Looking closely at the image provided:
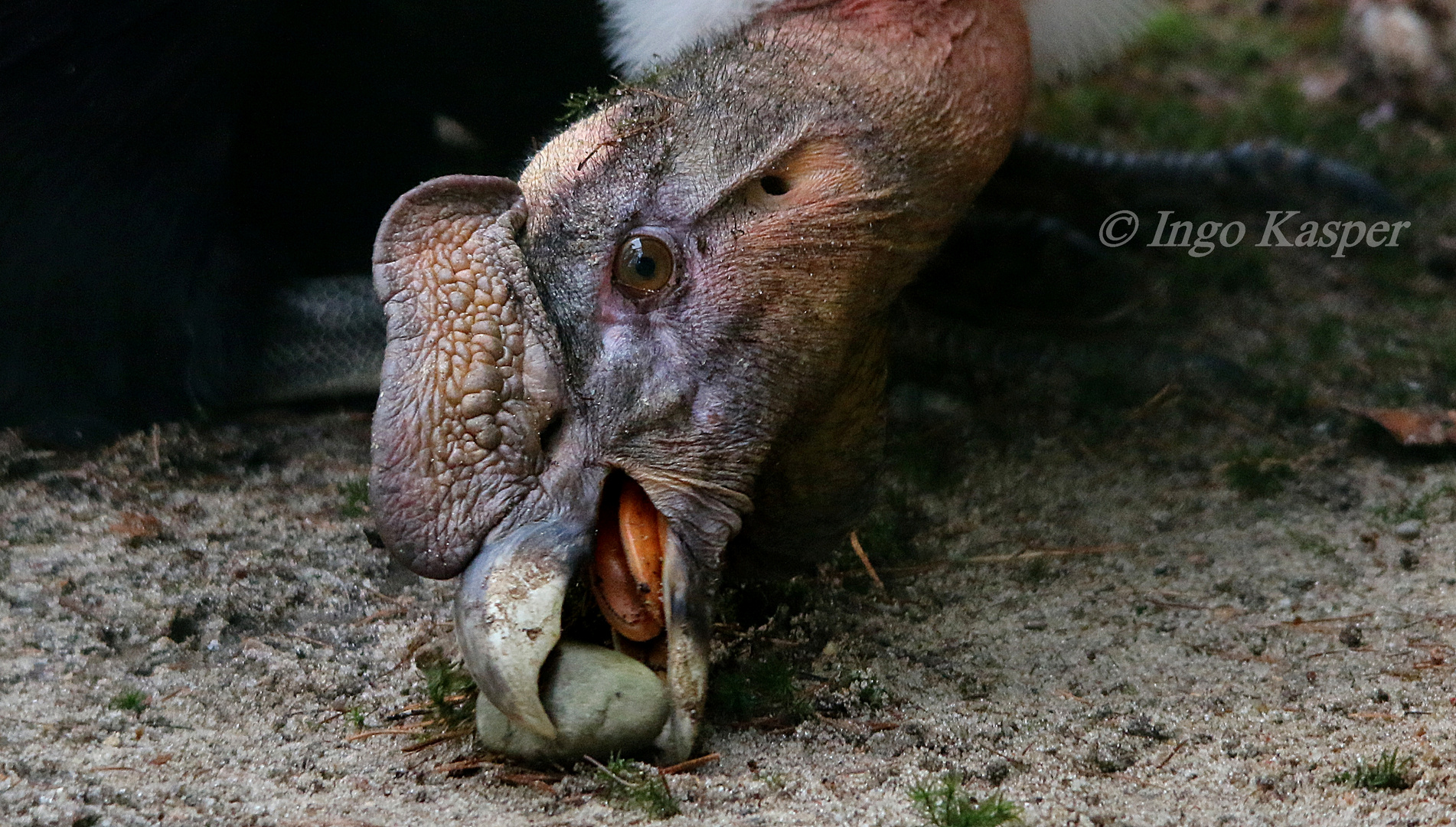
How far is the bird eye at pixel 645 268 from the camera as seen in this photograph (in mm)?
2111

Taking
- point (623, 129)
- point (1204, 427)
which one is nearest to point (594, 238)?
point (623, 129)

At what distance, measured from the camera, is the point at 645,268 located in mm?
2111

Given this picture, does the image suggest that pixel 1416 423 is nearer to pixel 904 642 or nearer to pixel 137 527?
Answer: pixel 904 642

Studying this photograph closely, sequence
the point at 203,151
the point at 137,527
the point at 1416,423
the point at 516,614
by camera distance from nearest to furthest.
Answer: the point at 516,614, the point at 137,527, the point at 203,151, the point at 1416,423

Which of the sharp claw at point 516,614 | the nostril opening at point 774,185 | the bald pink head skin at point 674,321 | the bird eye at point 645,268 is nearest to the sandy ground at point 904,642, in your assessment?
the sharp claw at point 516,614

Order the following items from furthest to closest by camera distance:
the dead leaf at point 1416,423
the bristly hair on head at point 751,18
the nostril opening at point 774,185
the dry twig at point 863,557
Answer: the dead leaf at point 1416,423 < the dry twig at point 863,557 < the bristly hair on head at point 751,18 < the nostril opening at point 774,185

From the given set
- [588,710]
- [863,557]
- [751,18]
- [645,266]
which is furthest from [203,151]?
[588,710]

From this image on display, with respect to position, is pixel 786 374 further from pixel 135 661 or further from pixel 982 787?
pixel 135 661

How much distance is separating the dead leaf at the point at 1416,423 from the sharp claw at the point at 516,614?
2.73m

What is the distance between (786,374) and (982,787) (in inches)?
27.5

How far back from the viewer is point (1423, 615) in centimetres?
278

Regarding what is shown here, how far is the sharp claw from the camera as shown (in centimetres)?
186

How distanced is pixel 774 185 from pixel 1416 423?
8.04 ft

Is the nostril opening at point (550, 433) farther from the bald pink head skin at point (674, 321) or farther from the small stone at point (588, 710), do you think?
the small stone at point (588, 710)
